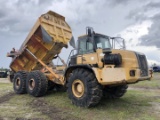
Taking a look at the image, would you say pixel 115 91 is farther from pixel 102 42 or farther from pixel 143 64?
pixel 102 42

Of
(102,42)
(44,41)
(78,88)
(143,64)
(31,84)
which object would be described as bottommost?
(78,88)

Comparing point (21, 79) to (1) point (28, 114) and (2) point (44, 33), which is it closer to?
(2) point (44, 33)

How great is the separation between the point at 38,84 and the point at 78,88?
2.69 m

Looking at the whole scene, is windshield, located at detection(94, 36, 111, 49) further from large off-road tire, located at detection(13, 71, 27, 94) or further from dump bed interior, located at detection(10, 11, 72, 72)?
large off-road tire, located at detection(13, 71, 27, 94)

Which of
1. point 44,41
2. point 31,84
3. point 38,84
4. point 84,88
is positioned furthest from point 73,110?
point 44,41

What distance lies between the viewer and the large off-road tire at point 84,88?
775 cm

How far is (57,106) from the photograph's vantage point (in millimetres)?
8750

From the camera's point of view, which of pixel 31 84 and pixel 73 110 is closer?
pixel 73 110

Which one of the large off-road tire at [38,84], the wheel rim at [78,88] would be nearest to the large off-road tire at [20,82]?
the large off-road tire at [38,84]

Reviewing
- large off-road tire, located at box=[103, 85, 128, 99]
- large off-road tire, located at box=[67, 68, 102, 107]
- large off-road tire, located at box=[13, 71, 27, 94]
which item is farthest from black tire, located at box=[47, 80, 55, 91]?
large off-road tire, located at box=[67, 68, 102, 107]

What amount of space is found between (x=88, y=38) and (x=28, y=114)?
332 cm

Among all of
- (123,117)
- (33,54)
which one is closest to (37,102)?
(33,54)

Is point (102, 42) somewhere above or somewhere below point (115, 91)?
above

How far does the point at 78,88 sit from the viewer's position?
8406mm
